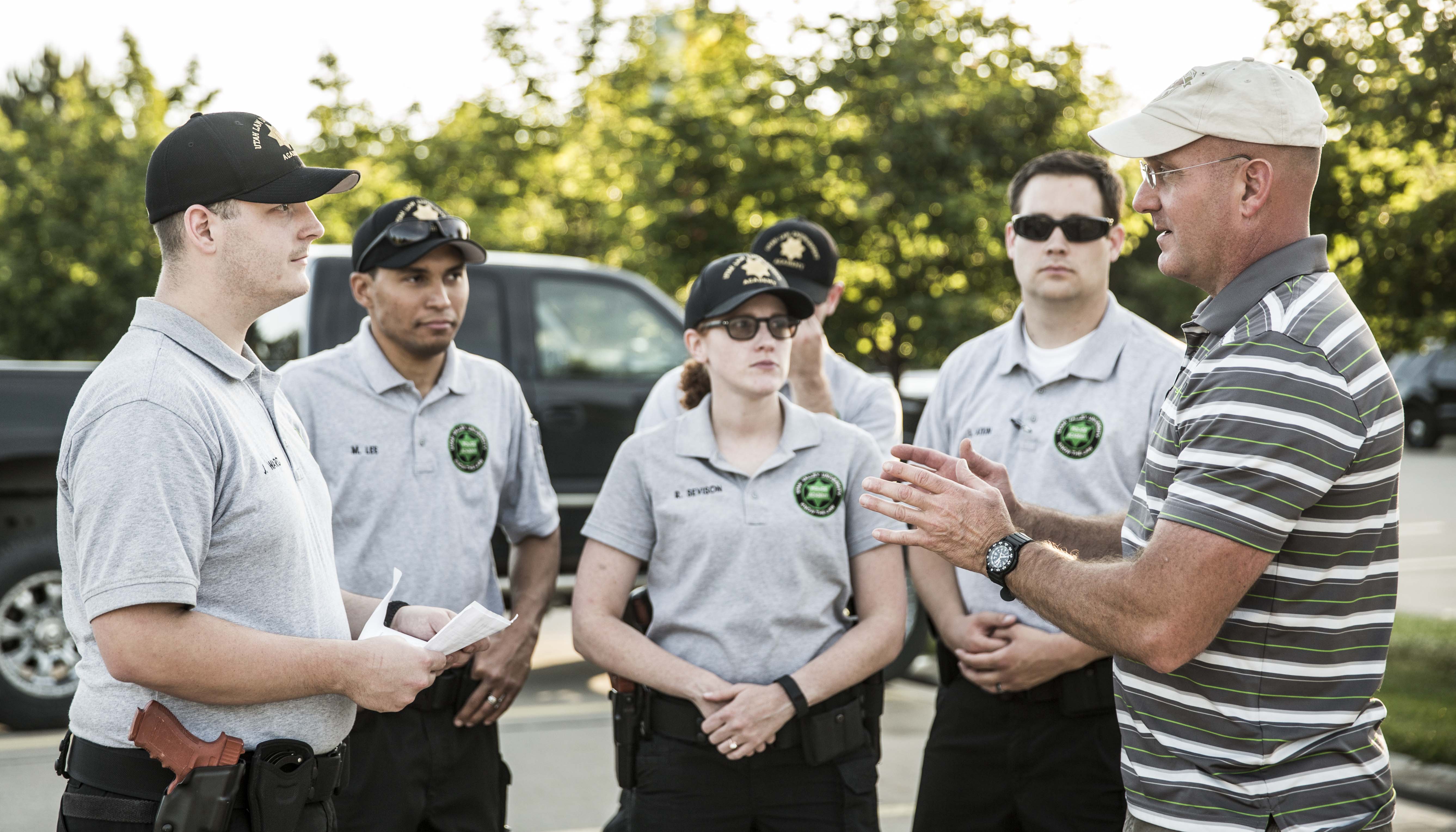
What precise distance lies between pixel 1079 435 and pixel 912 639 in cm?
358

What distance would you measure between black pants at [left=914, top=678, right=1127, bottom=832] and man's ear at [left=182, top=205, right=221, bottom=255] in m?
2.23

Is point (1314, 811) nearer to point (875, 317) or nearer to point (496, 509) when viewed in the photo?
point (496, 509)

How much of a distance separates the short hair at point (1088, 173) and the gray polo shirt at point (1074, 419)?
0.27m

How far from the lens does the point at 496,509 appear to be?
3479mm

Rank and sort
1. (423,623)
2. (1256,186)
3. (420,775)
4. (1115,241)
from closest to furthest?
(1256,186) → (423,623) → (420,775) → (1115,241)

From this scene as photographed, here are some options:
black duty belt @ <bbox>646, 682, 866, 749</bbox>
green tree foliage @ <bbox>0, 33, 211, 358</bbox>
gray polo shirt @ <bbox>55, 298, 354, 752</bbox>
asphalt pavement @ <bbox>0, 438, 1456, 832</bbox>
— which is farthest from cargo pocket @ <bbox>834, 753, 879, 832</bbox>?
green tree foliage @ <bbox>0, 33, 211, 358</bbox>

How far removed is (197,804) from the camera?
2.03 metres

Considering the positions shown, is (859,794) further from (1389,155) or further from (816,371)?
(1389,155)

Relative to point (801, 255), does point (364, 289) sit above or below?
below

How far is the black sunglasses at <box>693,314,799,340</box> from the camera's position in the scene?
319cm

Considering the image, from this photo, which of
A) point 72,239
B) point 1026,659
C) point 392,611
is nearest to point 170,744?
point 392,611

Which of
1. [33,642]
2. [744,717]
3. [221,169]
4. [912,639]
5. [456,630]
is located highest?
[221,169]

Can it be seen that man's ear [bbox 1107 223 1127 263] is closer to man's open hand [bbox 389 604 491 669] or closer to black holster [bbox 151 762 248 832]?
man's open hand [bbox 389 604 491 669]

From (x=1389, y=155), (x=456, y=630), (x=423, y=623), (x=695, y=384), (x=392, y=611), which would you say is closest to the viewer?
(x=456, y=630)
